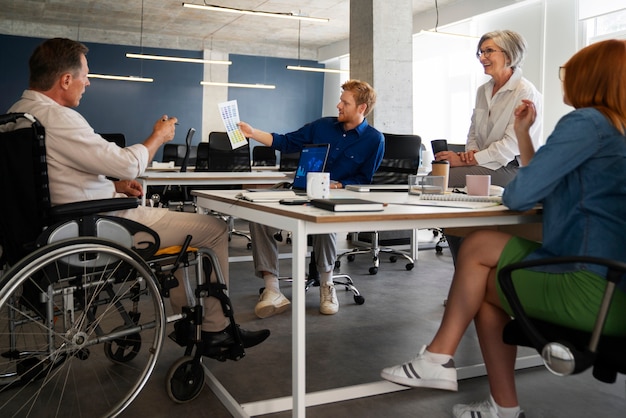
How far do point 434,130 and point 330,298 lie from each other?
868cm

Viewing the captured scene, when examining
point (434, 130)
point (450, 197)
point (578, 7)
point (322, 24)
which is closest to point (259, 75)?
point (322, 24)

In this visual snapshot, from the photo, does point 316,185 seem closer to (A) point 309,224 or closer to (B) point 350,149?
(A) point 309,224

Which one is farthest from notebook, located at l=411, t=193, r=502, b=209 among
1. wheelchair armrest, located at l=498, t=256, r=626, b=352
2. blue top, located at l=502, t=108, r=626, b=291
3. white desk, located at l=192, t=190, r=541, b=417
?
wheelchair armrest, located at l=498, t=256, r=626, b=352

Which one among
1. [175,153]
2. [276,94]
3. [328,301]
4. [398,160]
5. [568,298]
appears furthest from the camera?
[276,94]

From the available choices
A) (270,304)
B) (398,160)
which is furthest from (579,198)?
(398,160)

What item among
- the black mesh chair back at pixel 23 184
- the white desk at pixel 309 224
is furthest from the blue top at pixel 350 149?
the black mesh chair back at pixel 23 184

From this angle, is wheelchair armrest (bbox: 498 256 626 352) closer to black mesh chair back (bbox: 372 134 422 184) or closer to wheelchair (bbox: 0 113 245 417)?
wheelchair (bbox: 0 113 245 417)

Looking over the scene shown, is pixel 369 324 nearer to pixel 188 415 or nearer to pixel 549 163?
pixel 188 415

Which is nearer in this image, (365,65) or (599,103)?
(599,103)

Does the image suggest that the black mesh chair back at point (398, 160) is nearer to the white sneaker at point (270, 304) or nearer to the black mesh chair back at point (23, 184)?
the white sneaker at point (270, 304)

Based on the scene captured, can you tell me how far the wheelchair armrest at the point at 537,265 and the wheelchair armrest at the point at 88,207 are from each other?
1.18m

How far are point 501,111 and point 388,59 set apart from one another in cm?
393

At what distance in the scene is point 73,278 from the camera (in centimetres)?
186

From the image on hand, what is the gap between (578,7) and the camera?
8.23m
